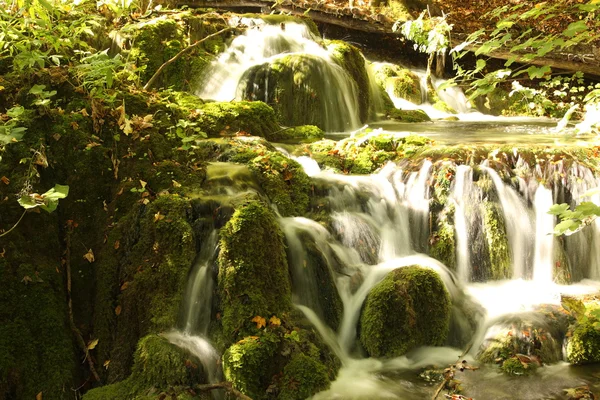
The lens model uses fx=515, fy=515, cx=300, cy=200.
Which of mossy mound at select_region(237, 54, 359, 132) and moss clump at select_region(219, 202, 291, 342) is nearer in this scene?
moss clump at select_region(219, 202, 291, 342)

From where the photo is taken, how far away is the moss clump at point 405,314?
4613mm

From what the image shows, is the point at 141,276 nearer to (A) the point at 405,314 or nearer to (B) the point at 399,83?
(A) the point at 405,314

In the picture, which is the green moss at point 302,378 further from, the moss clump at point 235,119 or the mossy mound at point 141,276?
the moss clump at point 235,119

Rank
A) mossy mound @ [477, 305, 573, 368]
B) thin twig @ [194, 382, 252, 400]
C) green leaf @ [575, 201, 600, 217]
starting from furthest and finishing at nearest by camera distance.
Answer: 1. mossy mound @ [477, 305, 573, 368]
2. thin twig @ [194, 382, 252, 400]
3. green leaf @ [575, 201, 600, 217]

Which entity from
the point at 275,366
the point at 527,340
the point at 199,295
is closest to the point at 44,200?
the point at 199,295

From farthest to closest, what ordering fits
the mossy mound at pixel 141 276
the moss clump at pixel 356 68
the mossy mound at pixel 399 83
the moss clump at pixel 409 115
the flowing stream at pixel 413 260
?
the mossy mound at pixel 399 83
the moss clump at pixel 409 115
the moss clump at pixel 356 68
the flowing stream at pixel 413 260
the mossy mound at pixel 141 276

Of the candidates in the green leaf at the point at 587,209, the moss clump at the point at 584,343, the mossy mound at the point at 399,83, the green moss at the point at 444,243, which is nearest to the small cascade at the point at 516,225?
the green moss at the point at 444,243

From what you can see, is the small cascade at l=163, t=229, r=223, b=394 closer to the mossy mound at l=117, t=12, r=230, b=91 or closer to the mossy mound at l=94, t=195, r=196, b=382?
the mossy mound at l=94, t=195, r=196, b=382

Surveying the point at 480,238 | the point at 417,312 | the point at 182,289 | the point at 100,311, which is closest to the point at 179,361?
the point at 182,289

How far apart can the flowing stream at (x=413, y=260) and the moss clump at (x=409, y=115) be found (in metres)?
3.49

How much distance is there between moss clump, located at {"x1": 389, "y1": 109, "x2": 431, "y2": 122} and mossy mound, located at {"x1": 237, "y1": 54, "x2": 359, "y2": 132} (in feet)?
7.59

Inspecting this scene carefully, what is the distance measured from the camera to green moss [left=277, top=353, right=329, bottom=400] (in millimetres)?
3711

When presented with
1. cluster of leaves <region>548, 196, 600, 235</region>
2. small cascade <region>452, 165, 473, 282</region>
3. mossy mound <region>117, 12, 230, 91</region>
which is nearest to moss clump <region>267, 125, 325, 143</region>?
mossy mound <region>117, 12, 230, 91</region>

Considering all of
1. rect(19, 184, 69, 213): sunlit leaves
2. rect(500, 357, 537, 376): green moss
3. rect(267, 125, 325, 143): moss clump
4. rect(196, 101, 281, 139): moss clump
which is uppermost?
rect(196, 101, 281, 139): moss clump
